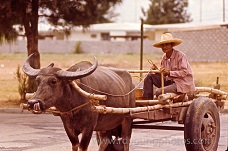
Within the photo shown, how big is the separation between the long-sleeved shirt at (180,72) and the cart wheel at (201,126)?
0.27 m

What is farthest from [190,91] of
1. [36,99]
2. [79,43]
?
[79,43]

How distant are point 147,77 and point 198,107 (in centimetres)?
94

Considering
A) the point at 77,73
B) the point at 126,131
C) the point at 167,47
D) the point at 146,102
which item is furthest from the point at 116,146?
the point at 77,73

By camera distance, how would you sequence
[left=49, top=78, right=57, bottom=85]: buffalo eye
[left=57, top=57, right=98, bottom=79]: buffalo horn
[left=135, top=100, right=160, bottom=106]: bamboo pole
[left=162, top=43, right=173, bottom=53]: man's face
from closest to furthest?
[left=57, top=57, right=98, bottom=79]: buffalo horn, [left=49, top=78, right=57, bottom=85]: buffalo eye, [left=135, top=100, right=160, bottom=106]: bamboo pole, [left=162, top=43, right=173, bottom=53]: man's face

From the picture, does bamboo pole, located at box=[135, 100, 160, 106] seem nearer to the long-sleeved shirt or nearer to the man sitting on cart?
the man sitting on cart

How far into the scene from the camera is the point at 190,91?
10078mm

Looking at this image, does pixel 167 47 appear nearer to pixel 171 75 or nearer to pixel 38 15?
pixel 171 75

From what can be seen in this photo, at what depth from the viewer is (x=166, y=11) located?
9162cm

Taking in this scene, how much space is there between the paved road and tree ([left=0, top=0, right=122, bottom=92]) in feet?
12.7

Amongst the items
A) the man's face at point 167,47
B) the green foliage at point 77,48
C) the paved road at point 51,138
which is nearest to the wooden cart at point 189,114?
the man's face at point 167,47

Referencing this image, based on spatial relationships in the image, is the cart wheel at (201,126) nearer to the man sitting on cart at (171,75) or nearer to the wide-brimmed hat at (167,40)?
the man sitting on cart at (171,75)

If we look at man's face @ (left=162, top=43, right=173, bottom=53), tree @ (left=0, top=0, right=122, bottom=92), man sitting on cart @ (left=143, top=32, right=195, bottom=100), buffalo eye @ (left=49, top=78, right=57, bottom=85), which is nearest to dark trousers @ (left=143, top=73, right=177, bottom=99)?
man sitting on cart @ (left=143, top=32, right=195, bottom=100)

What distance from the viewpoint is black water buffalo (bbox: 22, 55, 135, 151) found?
27.6ft

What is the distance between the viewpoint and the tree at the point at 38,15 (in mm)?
18672
